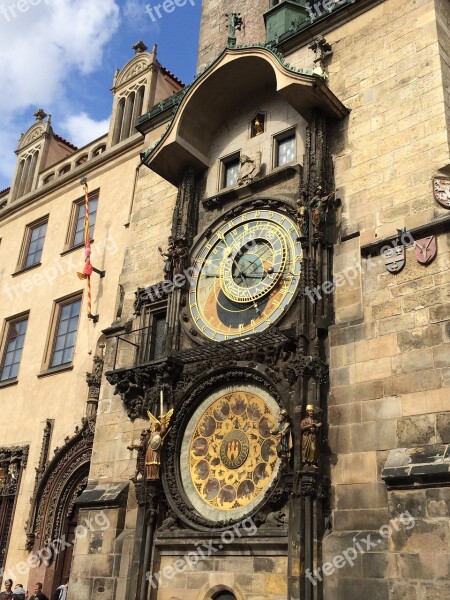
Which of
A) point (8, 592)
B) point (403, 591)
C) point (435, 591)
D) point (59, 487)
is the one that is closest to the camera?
point (435, 591)

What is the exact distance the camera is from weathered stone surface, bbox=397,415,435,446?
8031 mm

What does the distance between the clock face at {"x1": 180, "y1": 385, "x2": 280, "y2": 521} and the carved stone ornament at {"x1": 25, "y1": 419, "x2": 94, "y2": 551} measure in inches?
184

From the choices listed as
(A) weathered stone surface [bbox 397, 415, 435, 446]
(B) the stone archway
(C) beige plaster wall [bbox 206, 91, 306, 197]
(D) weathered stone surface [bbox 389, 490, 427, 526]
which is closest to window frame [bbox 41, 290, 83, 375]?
(B) the stone archway

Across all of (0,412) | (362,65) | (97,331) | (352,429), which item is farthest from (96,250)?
(352,429)

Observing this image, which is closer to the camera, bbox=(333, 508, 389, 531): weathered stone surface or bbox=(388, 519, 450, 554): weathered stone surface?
bbox=(388, 519, 450, 554): weathered stone surface

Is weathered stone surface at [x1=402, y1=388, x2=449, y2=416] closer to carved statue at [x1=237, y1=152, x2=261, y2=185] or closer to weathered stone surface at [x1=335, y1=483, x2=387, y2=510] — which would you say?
weathered stone surface at [x1=335, y1=483, x2=387, y2=510]

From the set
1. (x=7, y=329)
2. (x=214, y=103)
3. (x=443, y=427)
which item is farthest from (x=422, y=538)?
(x=7, y=329)

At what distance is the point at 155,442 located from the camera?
34.2ft

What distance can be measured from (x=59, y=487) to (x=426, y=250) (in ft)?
32.9

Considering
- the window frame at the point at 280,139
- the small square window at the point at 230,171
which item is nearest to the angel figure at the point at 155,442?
the small square window at the point at 230,171

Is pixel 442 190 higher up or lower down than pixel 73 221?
lower down

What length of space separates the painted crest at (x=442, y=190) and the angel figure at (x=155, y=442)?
5.24 m

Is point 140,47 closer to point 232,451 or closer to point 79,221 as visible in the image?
point 79,221

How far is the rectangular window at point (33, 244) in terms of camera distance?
19.6 meters
